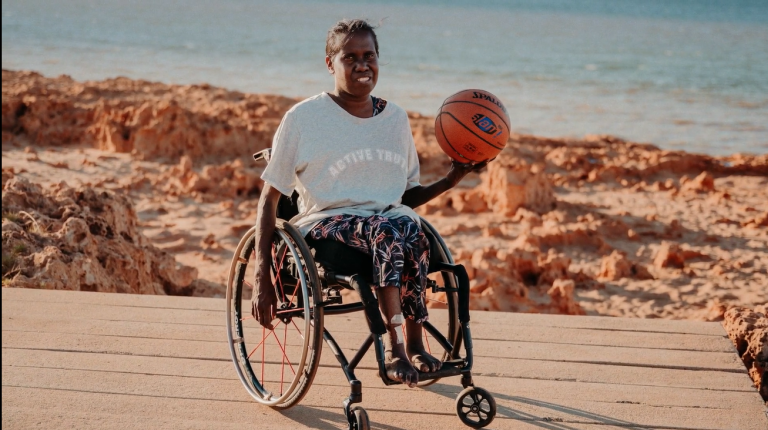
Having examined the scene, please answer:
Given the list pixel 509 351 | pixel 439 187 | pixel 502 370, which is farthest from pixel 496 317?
pixel 439 187

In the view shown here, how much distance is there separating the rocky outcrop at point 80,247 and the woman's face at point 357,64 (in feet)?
7.51

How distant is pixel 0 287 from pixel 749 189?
24.9ft

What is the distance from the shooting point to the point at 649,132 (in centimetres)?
1284

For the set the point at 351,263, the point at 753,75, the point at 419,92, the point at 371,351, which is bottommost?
the point at 371,351

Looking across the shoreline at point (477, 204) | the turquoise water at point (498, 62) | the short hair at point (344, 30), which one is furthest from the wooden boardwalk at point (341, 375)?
the turquoise water at point (498, 62)

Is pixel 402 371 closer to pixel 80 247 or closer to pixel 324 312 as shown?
pixel 324 312

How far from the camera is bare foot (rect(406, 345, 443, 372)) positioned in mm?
2648

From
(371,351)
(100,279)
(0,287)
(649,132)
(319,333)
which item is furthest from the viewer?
(649,132)

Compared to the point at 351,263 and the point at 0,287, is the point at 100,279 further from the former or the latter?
the point at 351,263

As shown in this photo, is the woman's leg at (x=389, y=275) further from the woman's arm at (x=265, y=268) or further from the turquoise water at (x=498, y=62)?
the turquoise water at (x=498, y=62)

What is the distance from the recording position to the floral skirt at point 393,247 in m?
2.60

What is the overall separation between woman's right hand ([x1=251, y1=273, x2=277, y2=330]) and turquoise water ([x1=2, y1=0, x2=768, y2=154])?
1379 millimetres

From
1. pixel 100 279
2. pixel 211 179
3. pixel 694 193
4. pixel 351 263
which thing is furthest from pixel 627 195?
pixel 351 263

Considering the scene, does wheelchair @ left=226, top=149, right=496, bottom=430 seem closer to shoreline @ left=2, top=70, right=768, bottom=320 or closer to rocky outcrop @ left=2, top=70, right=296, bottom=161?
shoreline @ left=2, top=70, right=768, bottom=320
